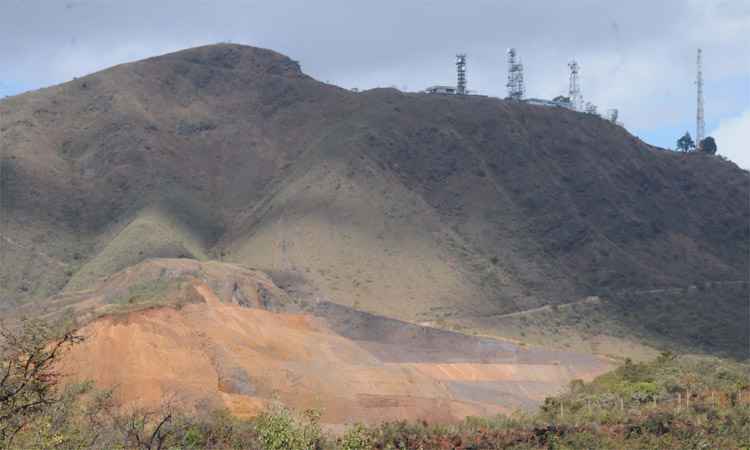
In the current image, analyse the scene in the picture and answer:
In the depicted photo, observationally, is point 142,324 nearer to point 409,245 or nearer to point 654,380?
point 654,380

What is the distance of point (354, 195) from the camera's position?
82625 mm

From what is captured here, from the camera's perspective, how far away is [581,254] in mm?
85500

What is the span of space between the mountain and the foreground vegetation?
2683 centimetres

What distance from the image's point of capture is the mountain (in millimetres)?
75875

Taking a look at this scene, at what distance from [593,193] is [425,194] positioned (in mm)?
16213

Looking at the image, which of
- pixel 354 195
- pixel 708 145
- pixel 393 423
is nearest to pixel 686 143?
pixel 708 145

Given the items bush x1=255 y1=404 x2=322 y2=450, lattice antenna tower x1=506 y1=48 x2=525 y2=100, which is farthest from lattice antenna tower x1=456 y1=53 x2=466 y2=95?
bush x1=255 y1=404 x2=322 y2=450

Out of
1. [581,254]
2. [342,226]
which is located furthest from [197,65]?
[581,254]

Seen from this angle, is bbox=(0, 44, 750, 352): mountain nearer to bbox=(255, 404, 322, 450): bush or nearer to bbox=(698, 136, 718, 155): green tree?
bbox=(698, 136, 718, 155): green tree

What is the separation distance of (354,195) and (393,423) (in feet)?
165

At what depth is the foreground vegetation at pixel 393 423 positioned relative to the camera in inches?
552

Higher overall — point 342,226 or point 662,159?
point 662,159

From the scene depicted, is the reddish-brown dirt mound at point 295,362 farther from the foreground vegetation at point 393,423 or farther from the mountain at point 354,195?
the mountain at point 354,195

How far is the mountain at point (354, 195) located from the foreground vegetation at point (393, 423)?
26831mm
